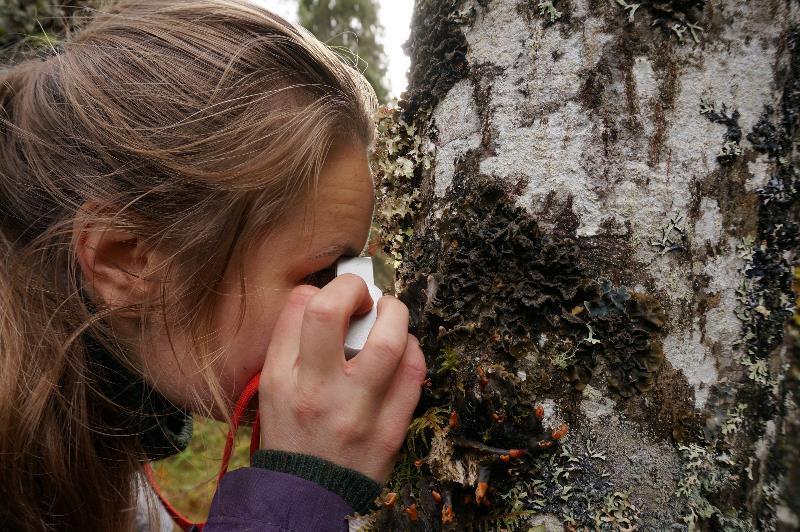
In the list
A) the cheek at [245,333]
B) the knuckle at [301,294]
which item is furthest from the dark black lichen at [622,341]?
the cheek at [245,333]

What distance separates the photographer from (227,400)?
1.48 metres

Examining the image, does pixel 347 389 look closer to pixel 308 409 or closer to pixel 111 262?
pixel 308 409

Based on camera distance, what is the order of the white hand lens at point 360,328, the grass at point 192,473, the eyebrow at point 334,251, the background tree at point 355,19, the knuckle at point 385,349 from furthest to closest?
the background tree at point 355,19 → the grass at point 192,473 → the eyebrow at point 334,251 → the white hand lens at point 360,328 → the knuckle at point 385,349

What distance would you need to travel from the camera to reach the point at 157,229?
4.45ft

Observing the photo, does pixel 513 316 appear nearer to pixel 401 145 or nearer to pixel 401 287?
pixel 401 287

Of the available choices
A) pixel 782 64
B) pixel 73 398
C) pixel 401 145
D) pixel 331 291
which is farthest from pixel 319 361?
pixel 782 64

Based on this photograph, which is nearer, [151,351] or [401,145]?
[401,145]


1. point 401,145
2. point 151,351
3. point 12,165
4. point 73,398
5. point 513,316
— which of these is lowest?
point 73,398

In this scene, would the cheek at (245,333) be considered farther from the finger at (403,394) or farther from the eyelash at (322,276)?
the finger at (403,394)

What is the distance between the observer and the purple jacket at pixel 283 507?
1084mm

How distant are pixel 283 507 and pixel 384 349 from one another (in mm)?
415

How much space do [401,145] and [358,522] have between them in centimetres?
88

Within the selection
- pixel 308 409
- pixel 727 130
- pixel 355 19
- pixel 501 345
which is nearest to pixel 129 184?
pixel 308 409

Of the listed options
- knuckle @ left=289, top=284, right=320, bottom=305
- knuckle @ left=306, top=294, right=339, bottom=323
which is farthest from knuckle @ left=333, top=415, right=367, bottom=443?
knuckle @ left=289, top=284, right=320, bottom=305
